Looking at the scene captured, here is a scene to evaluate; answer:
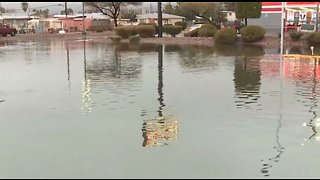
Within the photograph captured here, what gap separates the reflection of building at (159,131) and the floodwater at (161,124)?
0.02 meters

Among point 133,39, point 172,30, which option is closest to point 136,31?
point 133,39

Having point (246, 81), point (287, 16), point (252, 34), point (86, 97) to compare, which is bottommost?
point (86, 97)

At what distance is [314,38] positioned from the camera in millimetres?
32375

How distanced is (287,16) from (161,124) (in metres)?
40.5

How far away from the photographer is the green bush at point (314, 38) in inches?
1262

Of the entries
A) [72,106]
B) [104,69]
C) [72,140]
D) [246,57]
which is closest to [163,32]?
[246,57]

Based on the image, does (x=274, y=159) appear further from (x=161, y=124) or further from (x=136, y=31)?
(x=136, y=31)

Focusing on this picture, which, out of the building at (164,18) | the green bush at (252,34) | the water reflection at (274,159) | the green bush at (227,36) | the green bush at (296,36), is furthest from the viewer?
the building at (164,18)

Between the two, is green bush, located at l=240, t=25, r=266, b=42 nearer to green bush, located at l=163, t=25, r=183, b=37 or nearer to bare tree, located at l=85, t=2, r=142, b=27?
green bush, located at l=163, t=25, r=183, b=37

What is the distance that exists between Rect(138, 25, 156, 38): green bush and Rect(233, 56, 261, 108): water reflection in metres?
20.5

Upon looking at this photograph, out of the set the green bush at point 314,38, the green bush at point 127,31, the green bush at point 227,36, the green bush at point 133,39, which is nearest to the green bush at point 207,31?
the green bush at point 227,36

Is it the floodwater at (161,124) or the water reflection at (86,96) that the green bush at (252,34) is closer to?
the floodwater at (161,124)

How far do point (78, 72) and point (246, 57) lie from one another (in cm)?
952

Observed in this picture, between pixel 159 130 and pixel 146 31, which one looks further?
pixel 146 31
